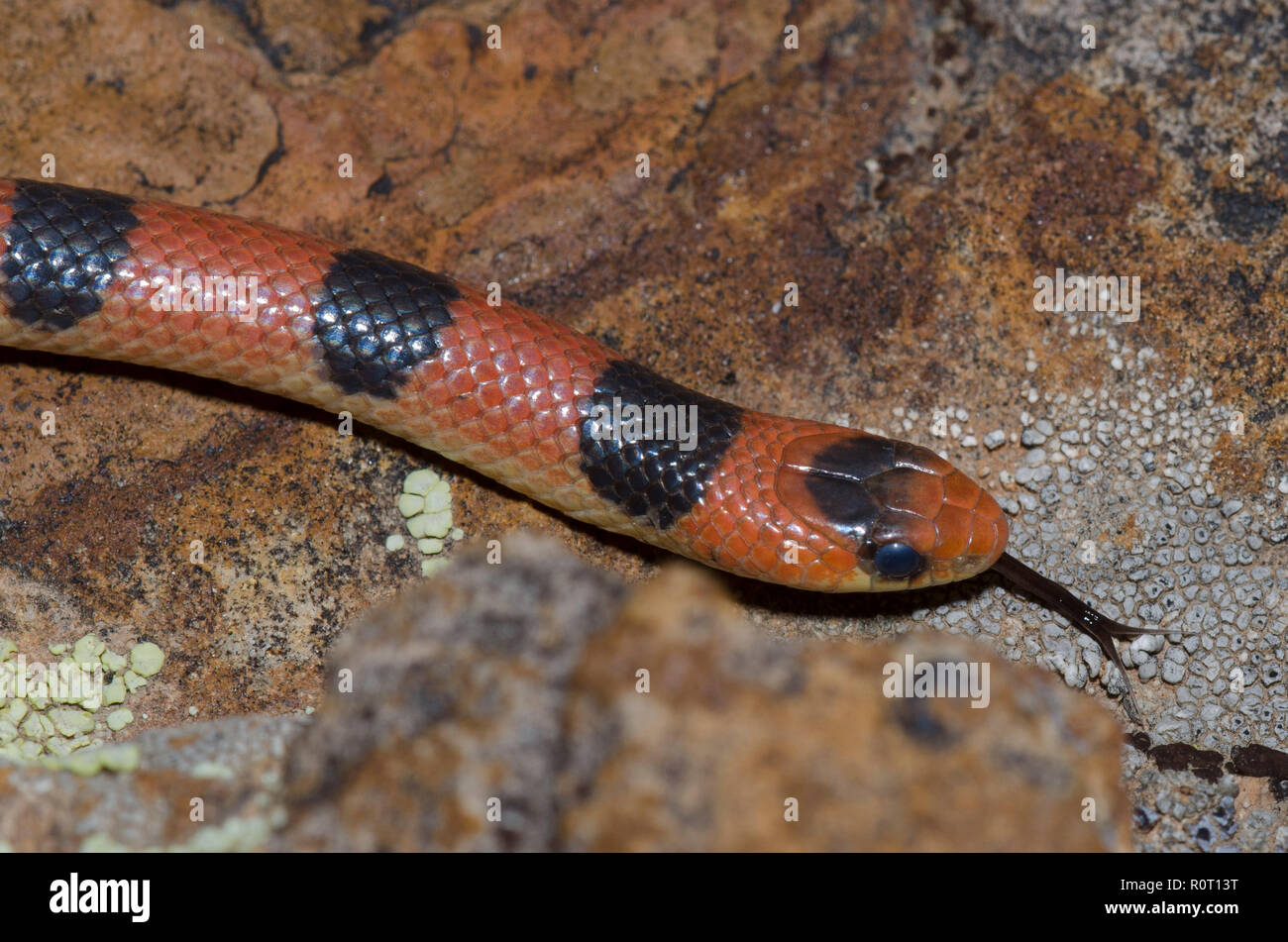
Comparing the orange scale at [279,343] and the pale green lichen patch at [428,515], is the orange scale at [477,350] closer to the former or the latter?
the pale green lichen patch at [428,515]

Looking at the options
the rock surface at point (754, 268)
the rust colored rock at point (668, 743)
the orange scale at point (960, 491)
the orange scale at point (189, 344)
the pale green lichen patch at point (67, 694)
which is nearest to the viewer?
the rust colored rock at point (668, 743)

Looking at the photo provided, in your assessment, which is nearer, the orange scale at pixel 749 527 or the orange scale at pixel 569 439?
the orange scale at pixel 749 527

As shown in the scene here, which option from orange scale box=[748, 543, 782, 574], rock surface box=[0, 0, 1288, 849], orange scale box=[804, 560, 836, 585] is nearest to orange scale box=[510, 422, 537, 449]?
rock surface box=[0, 0, 1288, 849]

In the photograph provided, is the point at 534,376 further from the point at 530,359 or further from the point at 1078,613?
the point at 1078,613

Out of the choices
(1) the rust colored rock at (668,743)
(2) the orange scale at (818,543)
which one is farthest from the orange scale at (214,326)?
(2) the orange scale at (818,543)

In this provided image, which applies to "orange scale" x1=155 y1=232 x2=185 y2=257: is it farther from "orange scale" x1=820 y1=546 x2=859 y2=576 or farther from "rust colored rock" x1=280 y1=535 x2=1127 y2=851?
"orange scale" x1=820 y1=546 x2=859 y2=576
